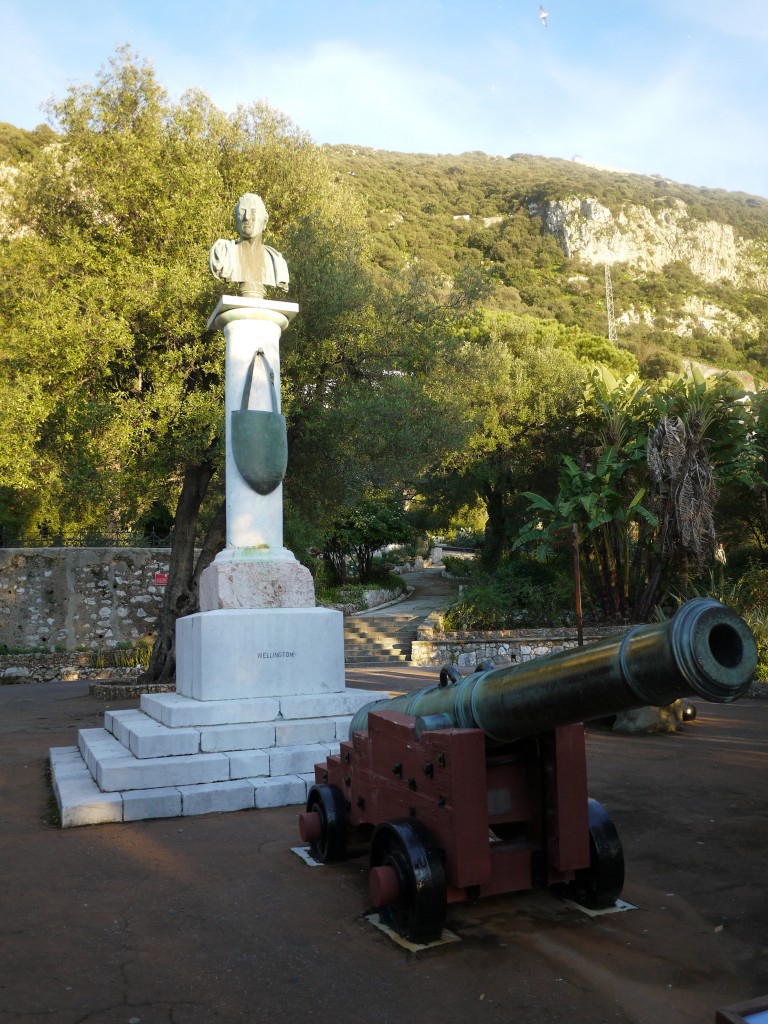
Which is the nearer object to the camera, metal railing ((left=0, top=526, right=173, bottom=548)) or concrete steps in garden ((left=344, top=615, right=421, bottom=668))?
concrete steps in garden ((left=344, top=615, right=421, bottom=668))

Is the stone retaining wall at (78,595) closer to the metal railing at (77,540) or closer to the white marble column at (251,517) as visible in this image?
the metal railing at (77,540)

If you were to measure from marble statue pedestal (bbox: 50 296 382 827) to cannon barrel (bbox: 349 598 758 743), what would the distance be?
3.17 meters

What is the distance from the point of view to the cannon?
3.21m

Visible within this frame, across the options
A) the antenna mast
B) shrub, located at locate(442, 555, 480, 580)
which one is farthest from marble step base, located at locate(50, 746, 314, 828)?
the antenna mast

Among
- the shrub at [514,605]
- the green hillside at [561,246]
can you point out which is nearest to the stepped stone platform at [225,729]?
the shrub at [514,605]

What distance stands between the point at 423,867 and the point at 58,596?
17239 mm

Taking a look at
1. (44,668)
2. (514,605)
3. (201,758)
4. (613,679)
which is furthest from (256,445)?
(44,668)

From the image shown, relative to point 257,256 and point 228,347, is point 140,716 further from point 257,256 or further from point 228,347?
point 257,256

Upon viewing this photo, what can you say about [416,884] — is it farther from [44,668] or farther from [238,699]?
[44,668]

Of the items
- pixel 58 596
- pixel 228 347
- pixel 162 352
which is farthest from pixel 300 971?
pixel 58 596

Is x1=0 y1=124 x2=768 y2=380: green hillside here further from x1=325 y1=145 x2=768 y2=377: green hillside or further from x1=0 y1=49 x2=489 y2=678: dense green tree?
x1=0 y1=49 x2=489 y2=678: dense green tree

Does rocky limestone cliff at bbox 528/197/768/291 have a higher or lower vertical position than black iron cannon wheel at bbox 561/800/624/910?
higher

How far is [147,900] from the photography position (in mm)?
4199

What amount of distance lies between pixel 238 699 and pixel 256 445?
2611 mm
